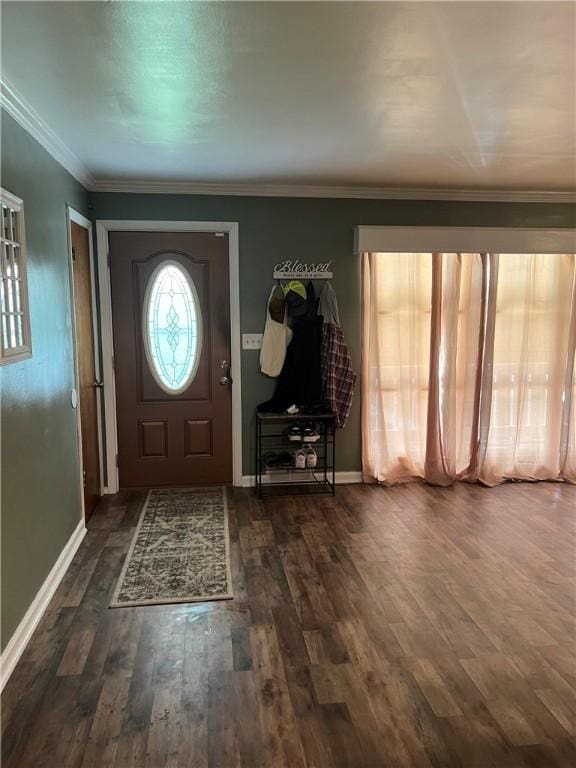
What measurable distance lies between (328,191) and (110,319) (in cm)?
196

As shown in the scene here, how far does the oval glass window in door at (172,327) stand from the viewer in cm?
425

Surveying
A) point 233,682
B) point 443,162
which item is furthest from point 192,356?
point 233,682

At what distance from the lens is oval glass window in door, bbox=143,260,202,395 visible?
4.25 meters

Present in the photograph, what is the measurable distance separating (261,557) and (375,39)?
2.66m

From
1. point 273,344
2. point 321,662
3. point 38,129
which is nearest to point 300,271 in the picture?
point 273,344

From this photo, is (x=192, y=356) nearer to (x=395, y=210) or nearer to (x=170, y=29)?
(x=395, y=210)

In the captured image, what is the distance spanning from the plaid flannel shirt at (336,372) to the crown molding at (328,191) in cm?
104

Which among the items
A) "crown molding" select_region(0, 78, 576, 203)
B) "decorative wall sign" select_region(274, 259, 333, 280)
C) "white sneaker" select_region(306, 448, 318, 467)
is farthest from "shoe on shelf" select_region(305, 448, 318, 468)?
"crown molding" select_region(0, 78, 576, 203)

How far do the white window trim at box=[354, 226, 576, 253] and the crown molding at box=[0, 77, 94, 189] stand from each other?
2.06m

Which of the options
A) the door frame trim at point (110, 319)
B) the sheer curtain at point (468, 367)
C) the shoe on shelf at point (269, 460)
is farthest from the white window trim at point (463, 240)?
the shoe on shelf at point (269, 460)

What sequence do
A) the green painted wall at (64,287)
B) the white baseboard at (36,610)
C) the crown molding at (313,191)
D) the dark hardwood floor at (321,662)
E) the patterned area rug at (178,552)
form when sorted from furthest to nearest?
the crown molding at (313,191) < the patterned area rug at (178,552) < the green painted wall at (64,287) < the white baseboard at (36,610) < the dark hardwood floor at (321,662)

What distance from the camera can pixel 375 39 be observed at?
1862 mm

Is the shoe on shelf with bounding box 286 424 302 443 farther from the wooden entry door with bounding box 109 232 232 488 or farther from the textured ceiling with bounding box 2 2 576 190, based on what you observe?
the textured ceiling with bounding box 2 2 576 190

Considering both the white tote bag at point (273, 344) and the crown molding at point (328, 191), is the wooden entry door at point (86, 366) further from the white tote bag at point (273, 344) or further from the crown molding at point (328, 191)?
the white tote bag at point (273, 344)
